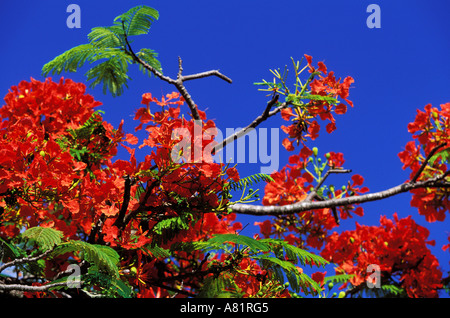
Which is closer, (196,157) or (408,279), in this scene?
(196,157)

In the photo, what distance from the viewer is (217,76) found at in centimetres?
412

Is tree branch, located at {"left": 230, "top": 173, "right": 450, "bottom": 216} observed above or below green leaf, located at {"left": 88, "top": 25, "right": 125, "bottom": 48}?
below

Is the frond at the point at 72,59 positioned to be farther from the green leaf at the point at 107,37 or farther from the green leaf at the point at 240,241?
the green leaf at the point at 240,241

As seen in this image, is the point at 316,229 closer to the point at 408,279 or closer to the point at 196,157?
the point at 408,279

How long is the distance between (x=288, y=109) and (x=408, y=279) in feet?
8.67

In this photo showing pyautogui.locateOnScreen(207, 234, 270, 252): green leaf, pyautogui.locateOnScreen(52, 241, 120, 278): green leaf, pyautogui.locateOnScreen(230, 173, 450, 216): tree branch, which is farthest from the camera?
pyautogui.locateOnScreen(230, 173, 450, 216): tree branch

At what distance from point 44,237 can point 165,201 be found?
0.68 m

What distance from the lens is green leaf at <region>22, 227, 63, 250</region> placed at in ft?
7.11

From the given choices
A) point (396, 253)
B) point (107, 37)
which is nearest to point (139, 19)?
point (107, 37)

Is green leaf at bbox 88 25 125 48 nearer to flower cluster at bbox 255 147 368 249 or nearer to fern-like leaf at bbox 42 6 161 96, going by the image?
fern-like leaf at bbox 42 6 161 96

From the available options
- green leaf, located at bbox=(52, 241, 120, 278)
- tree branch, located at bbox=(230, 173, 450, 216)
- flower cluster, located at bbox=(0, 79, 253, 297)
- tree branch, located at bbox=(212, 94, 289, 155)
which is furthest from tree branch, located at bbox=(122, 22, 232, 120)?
green leaf, located at bbox=(52, 241, 120, 278)

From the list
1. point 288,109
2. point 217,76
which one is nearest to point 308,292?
point 288,109

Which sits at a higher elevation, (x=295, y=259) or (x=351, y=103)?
(x=351, y=103)

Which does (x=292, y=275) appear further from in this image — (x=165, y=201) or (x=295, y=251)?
(x=165, y=201)
